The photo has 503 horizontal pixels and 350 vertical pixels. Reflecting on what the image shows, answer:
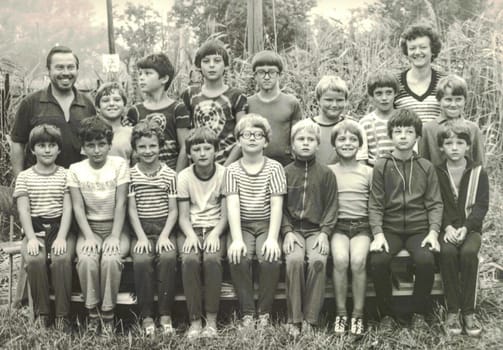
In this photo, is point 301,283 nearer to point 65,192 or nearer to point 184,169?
point 184,169

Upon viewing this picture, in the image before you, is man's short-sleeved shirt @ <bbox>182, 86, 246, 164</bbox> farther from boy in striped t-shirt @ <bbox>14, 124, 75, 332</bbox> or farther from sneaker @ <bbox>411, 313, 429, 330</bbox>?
sneaker @ <bbox>411, 313, 429, 330</bbox>

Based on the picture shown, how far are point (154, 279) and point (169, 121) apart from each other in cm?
113

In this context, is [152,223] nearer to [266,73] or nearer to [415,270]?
[266,73]

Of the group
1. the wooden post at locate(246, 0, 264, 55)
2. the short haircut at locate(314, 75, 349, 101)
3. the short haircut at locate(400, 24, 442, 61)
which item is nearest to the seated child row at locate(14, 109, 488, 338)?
the short haircut at locate(314, 75, 349, 101)

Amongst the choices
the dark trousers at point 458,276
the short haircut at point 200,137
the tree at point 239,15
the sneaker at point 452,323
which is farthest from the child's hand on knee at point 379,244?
the tree at point 239,15

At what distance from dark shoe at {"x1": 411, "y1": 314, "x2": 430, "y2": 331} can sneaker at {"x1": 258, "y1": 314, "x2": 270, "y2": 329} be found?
876mm

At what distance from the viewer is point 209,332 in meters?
3.57

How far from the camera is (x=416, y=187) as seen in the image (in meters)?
3.79

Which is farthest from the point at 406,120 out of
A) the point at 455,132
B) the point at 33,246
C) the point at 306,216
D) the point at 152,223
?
the point at 33,246

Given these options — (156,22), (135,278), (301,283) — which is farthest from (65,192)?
(156,22)

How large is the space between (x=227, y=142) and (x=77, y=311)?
5.06 ft

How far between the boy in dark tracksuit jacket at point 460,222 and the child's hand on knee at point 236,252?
3.95 feet

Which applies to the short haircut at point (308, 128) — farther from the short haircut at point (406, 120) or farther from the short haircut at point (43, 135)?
the short haircut at point (43, 135)

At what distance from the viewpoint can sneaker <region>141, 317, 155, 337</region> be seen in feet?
11.6
